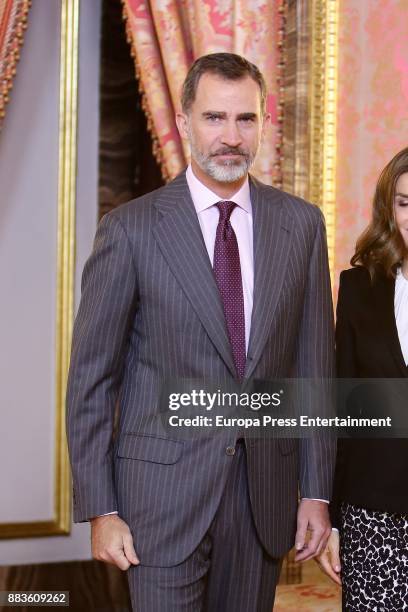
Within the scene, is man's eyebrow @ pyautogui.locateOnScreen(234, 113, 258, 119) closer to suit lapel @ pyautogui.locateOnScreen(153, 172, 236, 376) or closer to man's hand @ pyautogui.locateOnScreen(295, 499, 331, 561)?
suit lapel @ pyautogui.locateOnScreen(153, 172, 236, 376)

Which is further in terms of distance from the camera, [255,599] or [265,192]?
[265,192]

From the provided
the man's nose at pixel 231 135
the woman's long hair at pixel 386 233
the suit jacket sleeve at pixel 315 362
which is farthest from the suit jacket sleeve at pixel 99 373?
the woman's long hair at pixel 386 233

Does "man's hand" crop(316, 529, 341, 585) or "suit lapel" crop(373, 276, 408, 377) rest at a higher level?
"suit lapel" crop(373, 276, 408, 377)

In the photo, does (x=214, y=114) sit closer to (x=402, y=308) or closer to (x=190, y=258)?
(x=190, y=258)

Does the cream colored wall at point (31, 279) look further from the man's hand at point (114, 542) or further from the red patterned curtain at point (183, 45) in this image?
the man's hand at point (114, 542)

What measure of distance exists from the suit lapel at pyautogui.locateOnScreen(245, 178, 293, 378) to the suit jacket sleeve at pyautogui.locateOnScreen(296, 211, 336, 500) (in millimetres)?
A: 101

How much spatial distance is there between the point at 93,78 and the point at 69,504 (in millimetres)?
1957

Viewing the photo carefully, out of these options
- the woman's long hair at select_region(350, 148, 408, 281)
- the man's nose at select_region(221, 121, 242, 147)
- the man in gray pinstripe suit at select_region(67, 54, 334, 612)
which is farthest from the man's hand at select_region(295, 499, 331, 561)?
the man's nose at select_region(221, 121, 242, 147)

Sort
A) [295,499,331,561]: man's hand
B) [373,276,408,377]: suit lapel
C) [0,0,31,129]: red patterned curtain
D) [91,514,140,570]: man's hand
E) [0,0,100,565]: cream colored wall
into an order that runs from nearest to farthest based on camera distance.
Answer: [91,514,140,570]: man's hand
[295,499,331,561]: man's hand
[373,276,408,377]: suit lapel
[0,0,31,129]: red patterned curtain
[0,0,100,565]: cream colored wall

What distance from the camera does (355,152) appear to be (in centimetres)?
387

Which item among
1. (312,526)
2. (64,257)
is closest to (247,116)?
(312,526)

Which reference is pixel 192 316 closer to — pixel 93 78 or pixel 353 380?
pixel 353 380

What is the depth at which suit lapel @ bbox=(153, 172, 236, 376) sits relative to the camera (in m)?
1.99

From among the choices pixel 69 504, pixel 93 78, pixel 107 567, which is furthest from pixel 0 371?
pixel 93 78
